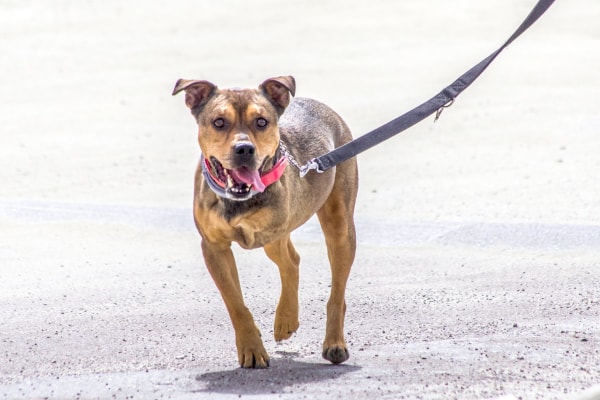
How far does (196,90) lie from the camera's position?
6.07m

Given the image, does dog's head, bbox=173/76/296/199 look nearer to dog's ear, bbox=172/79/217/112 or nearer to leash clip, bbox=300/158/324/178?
dog's ear, bbox=172/79/217/112

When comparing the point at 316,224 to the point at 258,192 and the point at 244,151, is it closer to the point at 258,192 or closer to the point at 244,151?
the point at 258,192

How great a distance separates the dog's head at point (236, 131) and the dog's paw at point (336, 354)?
95 centimetres

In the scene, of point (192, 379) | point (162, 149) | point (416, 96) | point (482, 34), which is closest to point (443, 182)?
point (162, 149)

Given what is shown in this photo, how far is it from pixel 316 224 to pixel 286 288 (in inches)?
148

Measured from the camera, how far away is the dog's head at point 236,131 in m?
5.66

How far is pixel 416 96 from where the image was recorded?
18.0 metres

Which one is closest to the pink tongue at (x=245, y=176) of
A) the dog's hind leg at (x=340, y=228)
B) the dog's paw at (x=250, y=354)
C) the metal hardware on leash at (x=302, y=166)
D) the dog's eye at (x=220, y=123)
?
the dog's eye at (x=220, y=123)

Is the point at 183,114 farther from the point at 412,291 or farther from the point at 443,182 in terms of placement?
the point at 412,291

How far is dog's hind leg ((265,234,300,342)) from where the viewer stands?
6.71 meters

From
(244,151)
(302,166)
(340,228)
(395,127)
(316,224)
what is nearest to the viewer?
(244,151)

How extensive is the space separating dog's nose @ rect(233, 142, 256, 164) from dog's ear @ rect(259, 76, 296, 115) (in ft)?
1.93

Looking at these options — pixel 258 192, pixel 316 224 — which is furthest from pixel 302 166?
pixel 316 224

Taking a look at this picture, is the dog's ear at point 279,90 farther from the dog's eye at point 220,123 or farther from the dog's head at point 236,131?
the dog's eye at point 220,123
